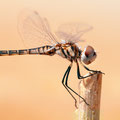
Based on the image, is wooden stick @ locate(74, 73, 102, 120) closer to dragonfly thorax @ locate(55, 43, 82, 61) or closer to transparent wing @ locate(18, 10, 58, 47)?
dragonfly thorax @ locate(55, 43, 82, 61)

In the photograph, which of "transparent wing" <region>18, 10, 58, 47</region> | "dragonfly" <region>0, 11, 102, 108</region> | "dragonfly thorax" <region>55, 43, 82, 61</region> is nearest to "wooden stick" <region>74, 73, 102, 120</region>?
"dragonfly" <region>0, 11, 102, 108</region>

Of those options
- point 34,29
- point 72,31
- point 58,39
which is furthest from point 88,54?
point 34,29

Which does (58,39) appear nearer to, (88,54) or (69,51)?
(69,51)

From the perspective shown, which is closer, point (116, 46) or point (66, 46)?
point (66, 46)

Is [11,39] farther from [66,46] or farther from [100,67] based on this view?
[66,46]

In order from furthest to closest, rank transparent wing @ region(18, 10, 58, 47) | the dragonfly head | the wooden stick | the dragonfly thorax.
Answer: transparent wing @ region(18, 10, 58, 47), the dragonfly thorax, the dragonfly head, the wooden stick

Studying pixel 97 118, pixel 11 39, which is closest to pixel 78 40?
pixel 97 118
